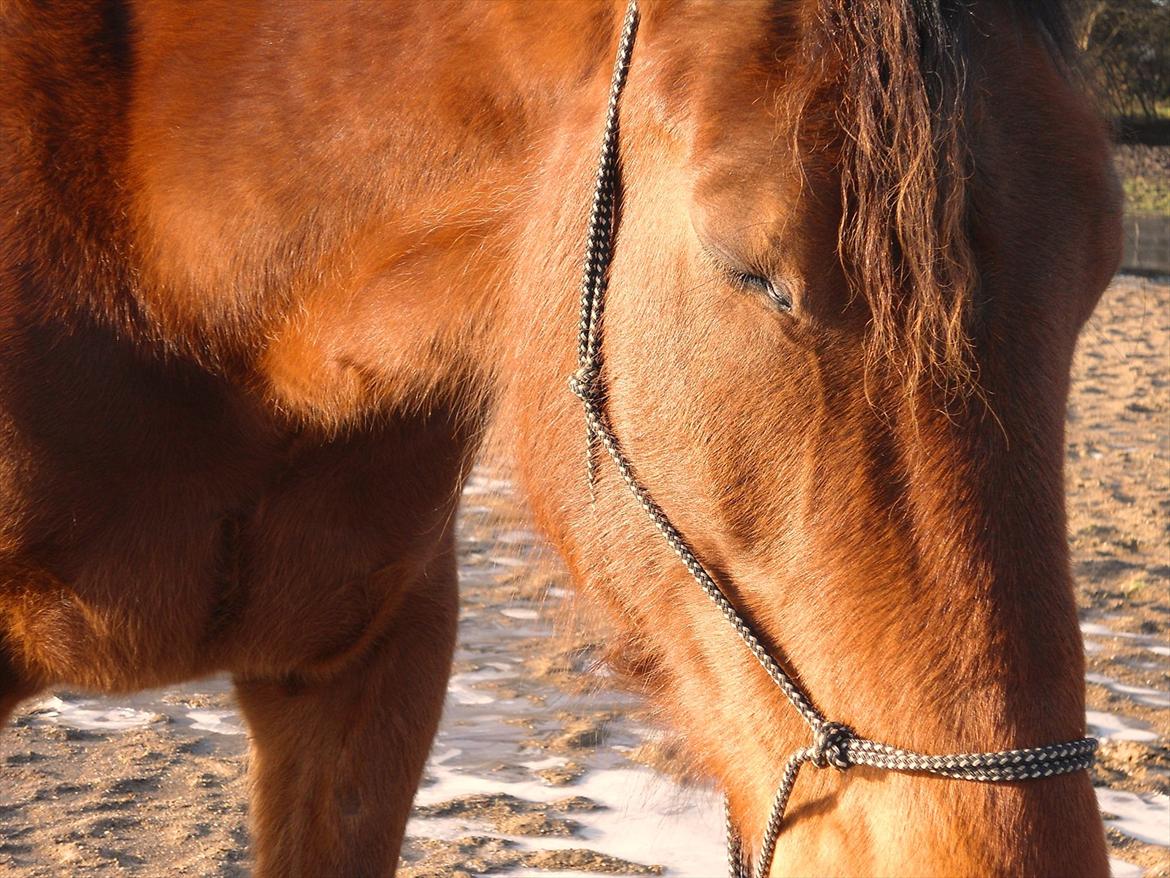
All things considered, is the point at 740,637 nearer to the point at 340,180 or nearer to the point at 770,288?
the point at 770,288

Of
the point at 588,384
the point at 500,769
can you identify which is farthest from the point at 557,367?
the point at 500,769

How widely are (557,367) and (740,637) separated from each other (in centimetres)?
48

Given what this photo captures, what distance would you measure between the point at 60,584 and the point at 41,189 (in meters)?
0.67

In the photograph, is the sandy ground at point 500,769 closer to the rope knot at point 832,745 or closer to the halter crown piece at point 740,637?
the halter crown piece at point 740,637

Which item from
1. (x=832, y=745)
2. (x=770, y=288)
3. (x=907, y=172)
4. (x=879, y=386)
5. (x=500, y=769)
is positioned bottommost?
(x=500, y=769)

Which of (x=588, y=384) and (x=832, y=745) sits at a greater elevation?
(x=588, y=384)

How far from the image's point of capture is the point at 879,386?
145 cm

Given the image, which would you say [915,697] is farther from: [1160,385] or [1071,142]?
[1160,385]

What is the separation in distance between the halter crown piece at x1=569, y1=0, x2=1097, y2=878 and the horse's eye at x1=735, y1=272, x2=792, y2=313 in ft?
0.94

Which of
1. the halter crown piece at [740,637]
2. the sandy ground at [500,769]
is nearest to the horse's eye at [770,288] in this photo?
the halter crown piece at [740,637]

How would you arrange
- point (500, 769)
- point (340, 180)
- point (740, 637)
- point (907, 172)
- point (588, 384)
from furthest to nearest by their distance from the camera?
point (500, 769), point (340, 180), point (588, 384), point (740, 637), point (907, 172)

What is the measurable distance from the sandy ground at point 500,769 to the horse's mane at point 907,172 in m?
0.84

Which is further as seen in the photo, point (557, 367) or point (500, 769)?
point (500, 769)

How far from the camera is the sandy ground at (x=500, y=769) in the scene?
10.5 feet
